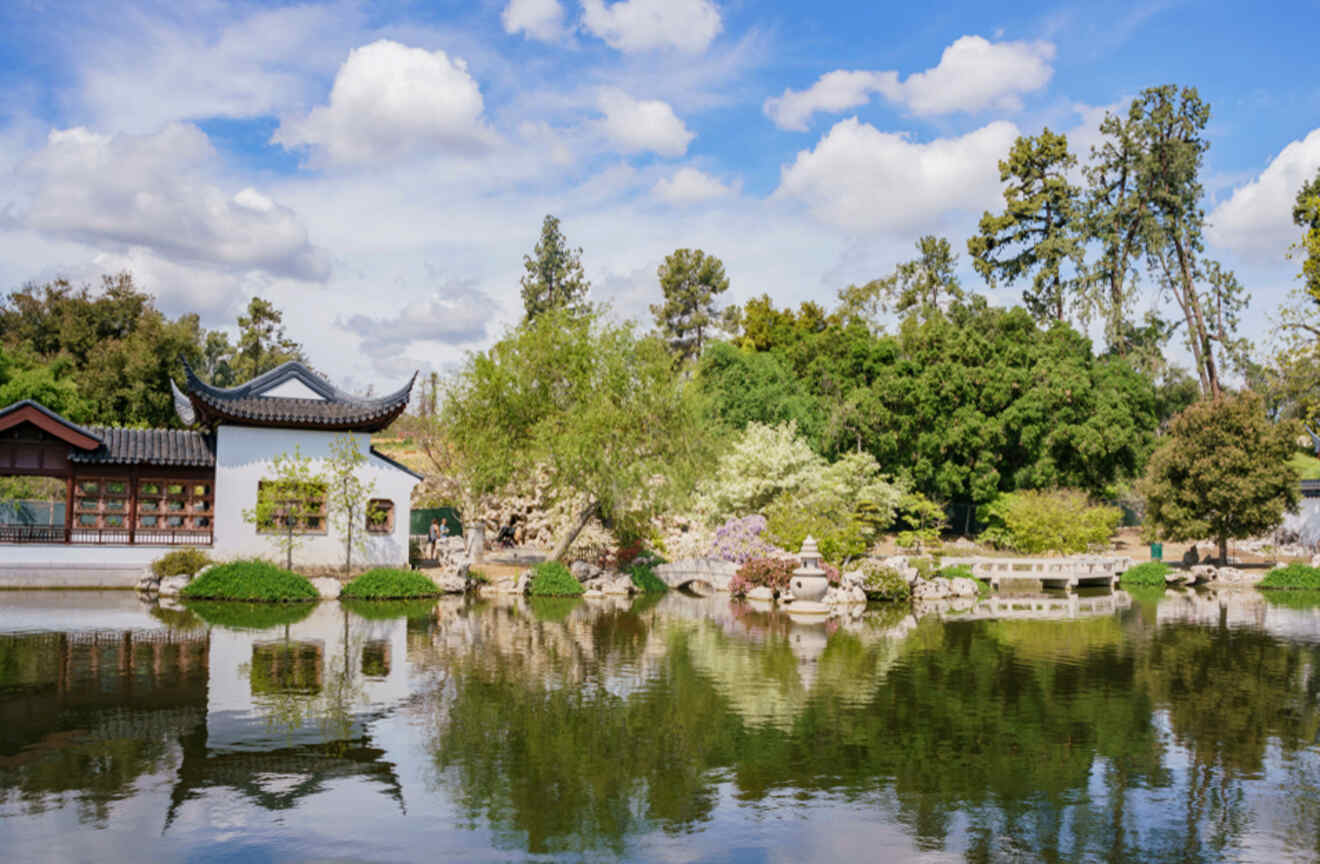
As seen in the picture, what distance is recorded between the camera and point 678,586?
103 ft

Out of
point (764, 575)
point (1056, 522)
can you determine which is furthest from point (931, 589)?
point (1056, 522)

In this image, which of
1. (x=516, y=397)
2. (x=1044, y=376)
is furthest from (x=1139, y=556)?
(x=516, y=397)

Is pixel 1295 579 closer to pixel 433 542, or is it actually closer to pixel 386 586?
pixel 433 542

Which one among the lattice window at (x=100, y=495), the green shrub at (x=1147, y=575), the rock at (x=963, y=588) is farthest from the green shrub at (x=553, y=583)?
the green shrub at (x=1147, y=575)

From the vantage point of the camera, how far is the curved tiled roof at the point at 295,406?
90.7 feet

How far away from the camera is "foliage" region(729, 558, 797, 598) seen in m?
27.9

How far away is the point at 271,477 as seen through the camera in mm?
28109

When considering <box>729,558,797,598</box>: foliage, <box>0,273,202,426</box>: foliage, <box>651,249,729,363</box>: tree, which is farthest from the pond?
<box>651,249,729,363</box>: tree

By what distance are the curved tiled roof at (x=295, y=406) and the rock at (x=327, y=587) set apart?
5240 mm

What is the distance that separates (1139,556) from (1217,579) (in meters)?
6.41

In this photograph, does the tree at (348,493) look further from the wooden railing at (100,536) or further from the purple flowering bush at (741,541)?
the purple flowering bush at (741,541)

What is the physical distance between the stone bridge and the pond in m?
10.8

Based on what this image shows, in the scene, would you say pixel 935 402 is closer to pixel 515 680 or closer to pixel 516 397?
pixel 516 397

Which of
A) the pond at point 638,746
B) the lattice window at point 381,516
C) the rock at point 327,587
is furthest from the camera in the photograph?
the lattice window at point 381,516
